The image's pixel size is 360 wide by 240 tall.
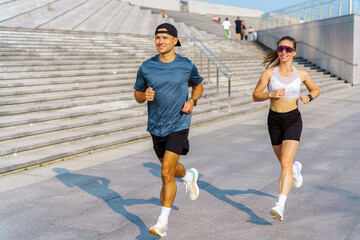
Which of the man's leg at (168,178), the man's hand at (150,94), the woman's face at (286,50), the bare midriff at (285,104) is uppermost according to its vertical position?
the woman's face at (286,50)

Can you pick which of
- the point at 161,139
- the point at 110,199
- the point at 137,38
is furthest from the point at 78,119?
the point at 137,38

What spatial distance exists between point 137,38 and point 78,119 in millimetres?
10454

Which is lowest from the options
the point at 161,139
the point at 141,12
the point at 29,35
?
the point at 161,139

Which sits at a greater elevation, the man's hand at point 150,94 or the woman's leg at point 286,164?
the man's hand at point 150,94

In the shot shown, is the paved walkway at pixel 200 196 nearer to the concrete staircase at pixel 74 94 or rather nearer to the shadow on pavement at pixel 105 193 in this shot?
the shadow on pavement at pixel 105 193

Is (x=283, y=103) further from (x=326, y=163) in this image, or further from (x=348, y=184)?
(x=326, y=163)

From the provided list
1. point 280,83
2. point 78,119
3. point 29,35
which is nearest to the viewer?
point 280,83

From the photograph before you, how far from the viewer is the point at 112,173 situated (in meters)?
6.50

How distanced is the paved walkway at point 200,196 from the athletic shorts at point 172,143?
751mm

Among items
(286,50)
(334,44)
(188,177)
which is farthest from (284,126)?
(334,44)

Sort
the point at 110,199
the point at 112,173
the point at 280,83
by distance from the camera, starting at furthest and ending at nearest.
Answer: the point at 112,173, the point at 110,199, the point at 280,83

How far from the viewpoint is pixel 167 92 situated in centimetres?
404

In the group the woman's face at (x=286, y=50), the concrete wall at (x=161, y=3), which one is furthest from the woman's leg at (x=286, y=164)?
the concrete wall at (x=161, y=3)

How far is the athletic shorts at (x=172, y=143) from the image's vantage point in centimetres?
405
